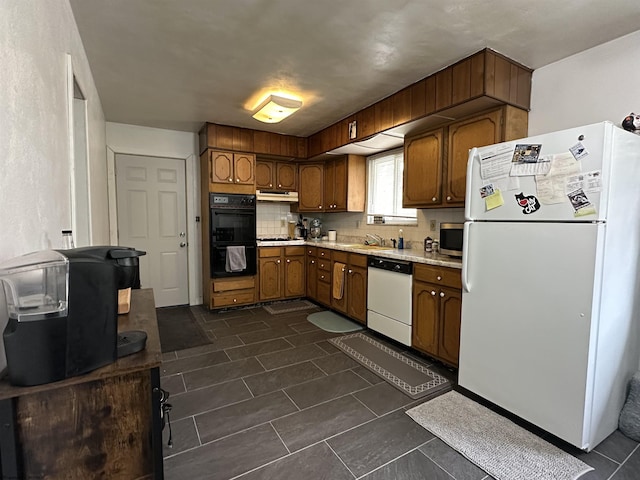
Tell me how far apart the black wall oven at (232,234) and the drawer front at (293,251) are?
1.60 ft

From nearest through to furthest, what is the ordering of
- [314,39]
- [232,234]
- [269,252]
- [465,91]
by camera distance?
[314,39] → [465,91] → [232,234] → [269,252]

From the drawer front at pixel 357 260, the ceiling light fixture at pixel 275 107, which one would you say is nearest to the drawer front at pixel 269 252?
the drawer front at pixel 357 260

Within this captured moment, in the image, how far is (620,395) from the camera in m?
1.98

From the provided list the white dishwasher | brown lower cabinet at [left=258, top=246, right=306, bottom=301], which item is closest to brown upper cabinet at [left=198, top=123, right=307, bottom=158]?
brown lower cabinet at [left=258, top=246, right=306, bottom=301]

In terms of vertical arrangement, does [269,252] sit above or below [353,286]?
above

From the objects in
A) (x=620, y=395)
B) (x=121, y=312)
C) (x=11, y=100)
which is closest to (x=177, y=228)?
(x=121, y=312)

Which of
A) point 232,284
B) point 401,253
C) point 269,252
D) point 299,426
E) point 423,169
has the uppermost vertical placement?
point 423,169

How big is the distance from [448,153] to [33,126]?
2.81 m

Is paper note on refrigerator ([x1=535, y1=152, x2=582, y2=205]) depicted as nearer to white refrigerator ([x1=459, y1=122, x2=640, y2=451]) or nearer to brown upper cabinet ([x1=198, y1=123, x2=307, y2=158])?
white refrigerator ([x1=459, y1=122, x2=640, y2=451])

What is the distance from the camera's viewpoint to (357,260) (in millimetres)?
3797

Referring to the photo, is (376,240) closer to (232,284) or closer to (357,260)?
(357,260)

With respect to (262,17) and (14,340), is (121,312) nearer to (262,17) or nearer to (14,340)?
(14,340)

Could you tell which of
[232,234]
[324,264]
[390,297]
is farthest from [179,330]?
[390,297]

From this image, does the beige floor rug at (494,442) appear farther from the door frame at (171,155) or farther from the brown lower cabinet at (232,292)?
the door frame at (171,155)
